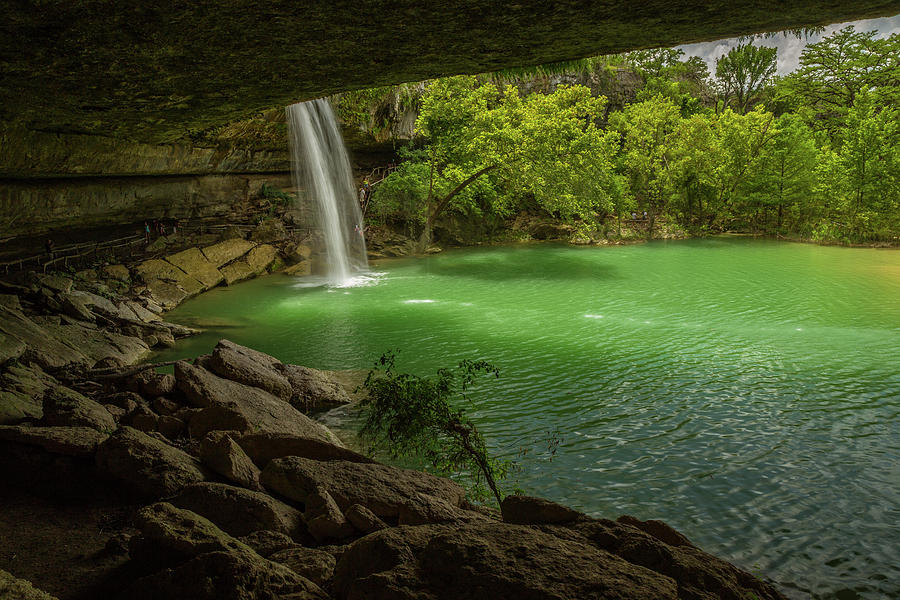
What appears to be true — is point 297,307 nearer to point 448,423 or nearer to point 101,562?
point 448,423

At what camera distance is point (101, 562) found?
13.3 ft

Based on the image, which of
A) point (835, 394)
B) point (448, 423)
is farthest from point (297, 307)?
point (835, 394)

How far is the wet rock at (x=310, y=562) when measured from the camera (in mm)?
3668

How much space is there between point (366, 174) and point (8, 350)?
1079 inches

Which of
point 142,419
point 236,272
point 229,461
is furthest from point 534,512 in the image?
point 236,272

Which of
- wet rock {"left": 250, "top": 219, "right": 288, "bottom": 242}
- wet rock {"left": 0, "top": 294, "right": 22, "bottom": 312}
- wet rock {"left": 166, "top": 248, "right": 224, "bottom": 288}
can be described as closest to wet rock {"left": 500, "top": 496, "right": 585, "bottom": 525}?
wet rock {"left": 0, "top": 294, "right": 22, "bottom": 312}

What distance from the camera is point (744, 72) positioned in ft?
183

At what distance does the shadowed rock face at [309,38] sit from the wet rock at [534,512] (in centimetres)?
405

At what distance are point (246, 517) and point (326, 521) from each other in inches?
25.6

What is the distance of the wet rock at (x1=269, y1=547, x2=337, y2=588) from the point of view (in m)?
3.67

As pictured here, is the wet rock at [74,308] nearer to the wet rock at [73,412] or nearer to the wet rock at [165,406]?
the wet rock at [165,406]

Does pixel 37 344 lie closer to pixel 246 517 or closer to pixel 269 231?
pixel 246 517

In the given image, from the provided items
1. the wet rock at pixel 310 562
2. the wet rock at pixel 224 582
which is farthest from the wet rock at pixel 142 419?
the wet rock at pixel 224 582

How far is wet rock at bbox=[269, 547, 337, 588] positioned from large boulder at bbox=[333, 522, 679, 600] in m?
0.20
